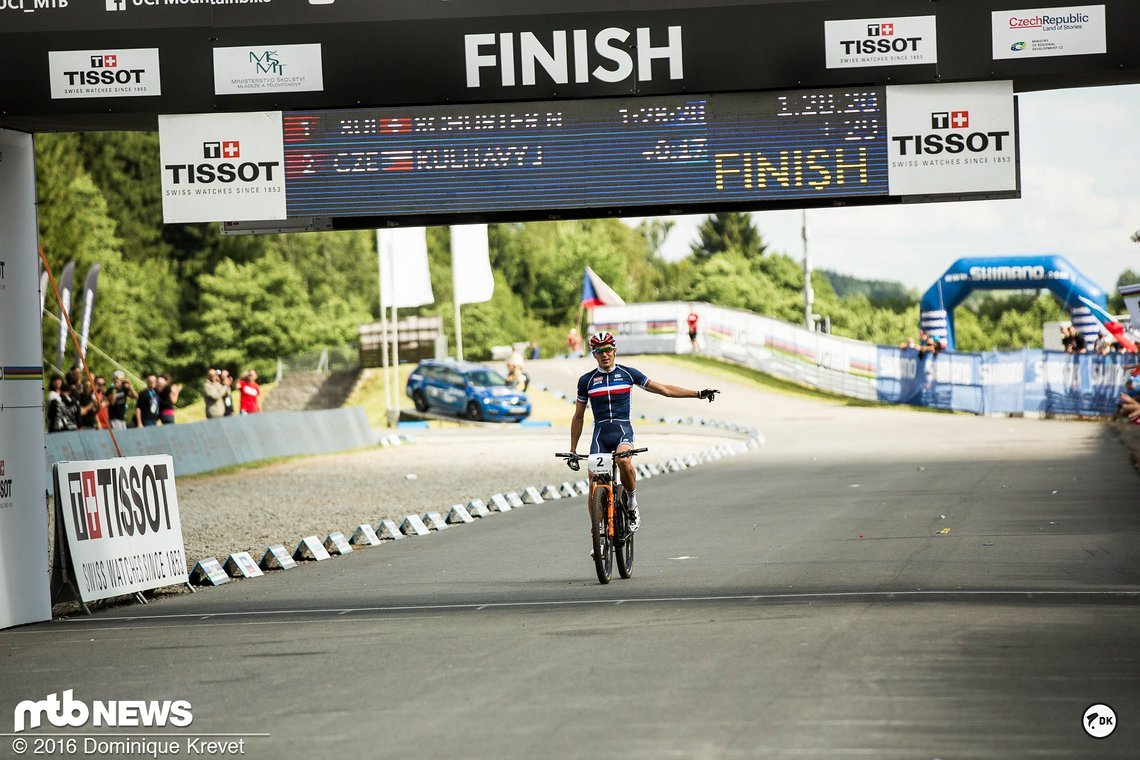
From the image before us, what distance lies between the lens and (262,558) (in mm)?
15484

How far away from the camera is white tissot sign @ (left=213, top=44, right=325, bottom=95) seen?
38.1 feet

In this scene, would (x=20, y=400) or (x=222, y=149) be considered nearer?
(x=222, y=149)

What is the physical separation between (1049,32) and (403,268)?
3294cm

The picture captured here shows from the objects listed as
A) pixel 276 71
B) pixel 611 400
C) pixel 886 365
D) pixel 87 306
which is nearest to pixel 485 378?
pixel 87 306

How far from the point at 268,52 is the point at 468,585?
470cm

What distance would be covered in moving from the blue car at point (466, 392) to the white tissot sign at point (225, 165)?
110 feet

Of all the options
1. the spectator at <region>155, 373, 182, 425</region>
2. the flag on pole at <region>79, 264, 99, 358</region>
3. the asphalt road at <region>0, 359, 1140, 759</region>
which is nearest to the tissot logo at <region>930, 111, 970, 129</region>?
the asphalt road at <region>0, 359, 1140, 759</region>

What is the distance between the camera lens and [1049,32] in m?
11.4

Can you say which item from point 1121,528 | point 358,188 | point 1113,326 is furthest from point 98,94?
point 1113,326

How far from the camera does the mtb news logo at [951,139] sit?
11.5 metres

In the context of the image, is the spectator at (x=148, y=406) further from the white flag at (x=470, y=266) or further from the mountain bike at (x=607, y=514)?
the mountain bike at (x=607, y=514)

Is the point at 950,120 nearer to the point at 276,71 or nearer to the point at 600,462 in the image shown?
the point at 600,462

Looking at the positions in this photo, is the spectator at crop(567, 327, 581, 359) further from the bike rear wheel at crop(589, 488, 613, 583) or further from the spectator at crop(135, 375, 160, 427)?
the bike rear wheel at crop(589, 488, 613, 583)

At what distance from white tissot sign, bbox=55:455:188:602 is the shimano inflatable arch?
41.1 m
